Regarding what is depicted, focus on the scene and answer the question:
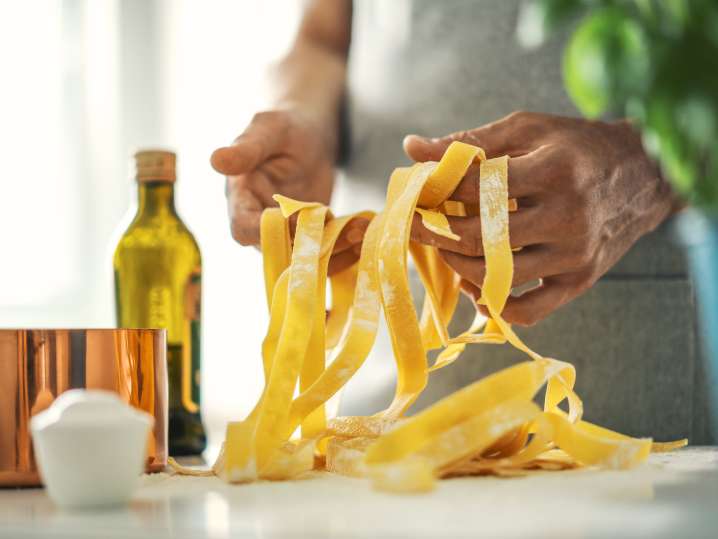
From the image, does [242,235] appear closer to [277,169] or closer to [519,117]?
[277,169]

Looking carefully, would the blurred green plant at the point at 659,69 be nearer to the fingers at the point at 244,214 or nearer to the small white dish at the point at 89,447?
the small white dish at the point at 89,447

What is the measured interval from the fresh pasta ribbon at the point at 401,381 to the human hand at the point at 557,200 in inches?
1.4

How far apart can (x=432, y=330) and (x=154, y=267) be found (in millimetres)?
298

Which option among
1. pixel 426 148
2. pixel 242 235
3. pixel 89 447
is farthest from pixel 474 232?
pixel 89 447

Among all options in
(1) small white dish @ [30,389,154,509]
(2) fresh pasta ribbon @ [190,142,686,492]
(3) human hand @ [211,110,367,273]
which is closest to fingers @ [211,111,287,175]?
(3) human hand @ [211,110,367,273]

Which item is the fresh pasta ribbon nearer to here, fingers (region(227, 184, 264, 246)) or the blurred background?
fingers (region(227, 184, 264, 246))

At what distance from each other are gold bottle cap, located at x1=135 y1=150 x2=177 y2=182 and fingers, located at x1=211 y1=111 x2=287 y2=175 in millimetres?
79

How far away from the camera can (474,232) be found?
2.10ft

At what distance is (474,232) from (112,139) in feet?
5.14

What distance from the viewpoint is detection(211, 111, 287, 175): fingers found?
754 mm

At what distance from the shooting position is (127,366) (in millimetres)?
542

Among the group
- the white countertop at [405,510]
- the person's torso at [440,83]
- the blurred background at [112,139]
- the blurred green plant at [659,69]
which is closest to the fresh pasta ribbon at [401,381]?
the white countertop at [405,510]

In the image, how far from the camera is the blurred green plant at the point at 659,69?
38cm

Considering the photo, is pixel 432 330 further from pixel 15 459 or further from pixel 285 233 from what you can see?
pixel 15 459
